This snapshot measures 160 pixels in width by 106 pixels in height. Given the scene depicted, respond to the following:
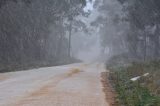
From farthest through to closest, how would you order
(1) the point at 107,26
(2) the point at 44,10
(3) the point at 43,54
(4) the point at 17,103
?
1. (1) the point at 107,26
2. (3) the point at 43,54
3. (2) the point at 44,10
4. (4) the point at 17,103

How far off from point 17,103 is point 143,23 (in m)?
35.5

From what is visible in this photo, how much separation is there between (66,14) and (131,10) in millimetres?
15840

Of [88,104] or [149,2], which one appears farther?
[149,2]

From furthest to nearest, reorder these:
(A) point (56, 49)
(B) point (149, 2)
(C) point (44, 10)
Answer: (A) point (56, 49)
(C) point (44, 10)
(B) point (149, 2)

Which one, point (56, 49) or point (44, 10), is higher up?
point (44, 10)

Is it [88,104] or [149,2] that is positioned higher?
[149,2]

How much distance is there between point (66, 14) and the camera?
62438mm

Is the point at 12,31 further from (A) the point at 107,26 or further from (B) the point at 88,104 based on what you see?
(A) the point at 107,26

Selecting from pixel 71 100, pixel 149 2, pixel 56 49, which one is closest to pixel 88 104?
pixel 71 100

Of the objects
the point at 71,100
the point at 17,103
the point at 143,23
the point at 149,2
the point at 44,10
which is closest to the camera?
the point at 17,103

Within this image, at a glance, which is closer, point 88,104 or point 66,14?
point 88,104

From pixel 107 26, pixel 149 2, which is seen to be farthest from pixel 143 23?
pixel 107 26

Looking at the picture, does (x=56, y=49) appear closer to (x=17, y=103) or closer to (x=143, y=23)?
(x=143, y=23)

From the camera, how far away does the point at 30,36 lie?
56.4 metres
